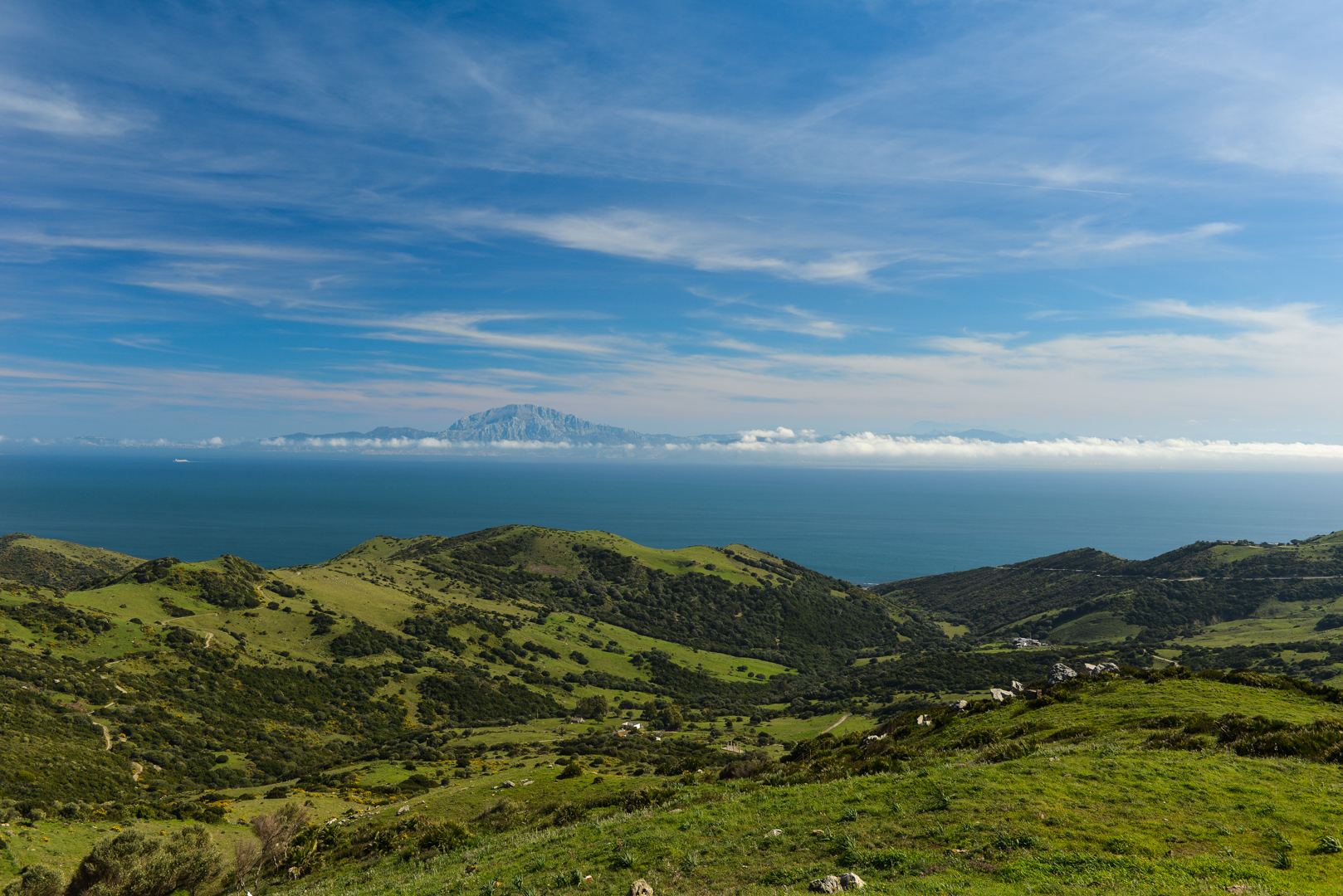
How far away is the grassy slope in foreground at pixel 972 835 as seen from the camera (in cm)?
1205

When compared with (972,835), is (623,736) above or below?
below

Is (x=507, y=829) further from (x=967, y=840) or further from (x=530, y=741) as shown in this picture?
(x=530, y=741)

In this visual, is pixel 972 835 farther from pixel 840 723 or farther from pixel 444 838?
pixel 840 723

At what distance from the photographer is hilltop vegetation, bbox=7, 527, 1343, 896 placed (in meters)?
14.8

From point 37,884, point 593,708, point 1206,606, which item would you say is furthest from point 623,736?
point 1206,606

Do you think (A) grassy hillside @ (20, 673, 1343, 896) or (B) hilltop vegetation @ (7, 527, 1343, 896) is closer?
(A) grassy hillside @ (20, 673, 1343, 896)

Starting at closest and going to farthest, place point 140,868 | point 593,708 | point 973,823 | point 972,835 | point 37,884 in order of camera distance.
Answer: point 972,835 → point 973,823 → point 37,884 → point 140,868 → point 593,708

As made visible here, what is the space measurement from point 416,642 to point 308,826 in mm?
96050

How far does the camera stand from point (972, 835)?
14023 millimetres

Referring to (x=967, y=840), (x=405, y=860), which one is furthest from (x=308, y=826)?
(x=967, y=840)

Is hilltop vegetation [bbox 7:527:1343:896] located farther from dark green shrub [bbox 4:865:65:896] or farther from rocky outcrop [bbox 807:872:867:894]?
rocky outcrop [bbox 807:872:867:894]

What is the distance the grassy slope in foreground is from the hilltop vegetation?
123mm

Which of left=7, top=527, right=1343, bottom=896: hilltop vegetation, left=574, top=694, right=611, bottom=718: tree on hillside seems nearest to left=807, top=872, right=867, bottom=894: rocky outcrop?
left=7, top=527, right=1343, bottom=896: hilltop vegetation

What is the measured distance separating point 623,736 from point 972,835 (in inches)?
2533
